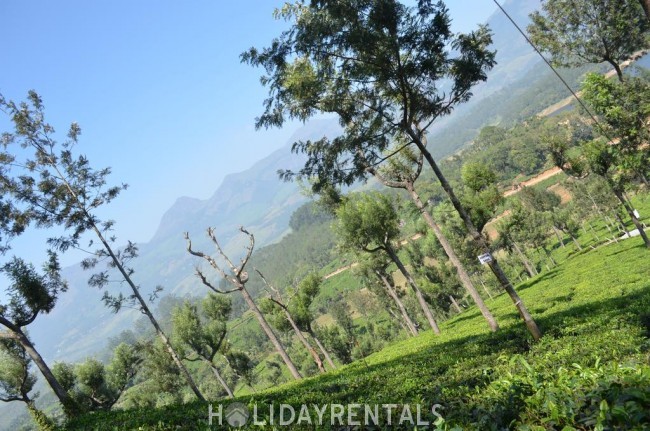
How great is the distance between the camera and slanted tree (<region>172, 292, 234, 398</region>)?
152 feet

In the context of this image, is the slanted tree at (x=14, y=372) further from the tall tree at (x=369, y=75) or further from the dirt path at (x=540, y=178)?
the dirt path at (x=540, y=178)

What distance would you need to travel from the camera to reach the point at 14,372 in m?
34.3

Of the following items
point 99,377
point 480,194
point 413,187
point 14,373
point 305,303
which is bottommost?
point 305,303

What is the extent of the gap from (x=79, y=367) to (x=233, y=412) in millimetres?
44352

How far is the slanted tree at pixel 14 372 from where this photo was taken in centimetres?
2944

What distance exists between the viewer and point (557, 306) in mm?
23297

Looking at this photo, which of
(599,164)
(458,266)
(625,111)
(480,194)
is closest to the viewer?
(458,266)

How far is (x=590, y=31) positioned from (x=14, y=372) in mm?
51804

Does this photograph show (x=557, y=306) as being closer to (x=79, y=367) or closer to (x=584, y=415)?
(x=584, y=415)

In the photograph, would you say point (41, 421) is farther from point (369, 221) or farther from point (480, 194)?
point (480, 194)

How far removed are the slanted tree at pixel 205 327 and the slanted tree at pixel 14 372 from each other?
14.4 metres

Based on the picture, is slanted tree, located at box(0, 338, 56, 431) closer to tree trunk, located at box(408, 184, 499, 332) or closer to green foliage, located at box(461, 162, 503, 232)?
tree trunk, located at box(408, 184, 499, 332)

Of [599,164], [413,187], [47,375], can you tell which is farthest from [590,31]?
[47,375]

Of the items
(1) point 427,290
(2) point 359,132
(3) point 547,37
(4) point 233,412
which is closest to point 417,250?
(1) point 427,290
